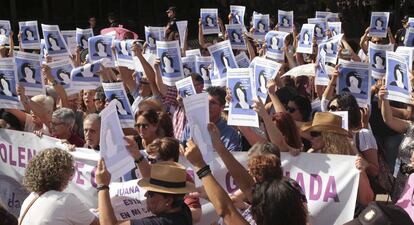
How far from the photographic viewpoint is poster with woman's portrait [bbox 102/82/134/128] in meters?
6.74

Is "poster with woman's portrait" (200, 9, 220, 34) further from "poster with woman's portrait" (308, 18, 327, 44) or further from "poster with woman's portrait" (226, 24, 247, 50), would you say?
"poster with woman's portrait" (308, 18, 327, 44)

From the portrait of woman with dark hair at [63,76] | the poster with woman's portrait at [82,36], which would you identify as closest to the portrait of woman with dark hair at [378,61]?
the portrait of woman with dark hair at [63,76]

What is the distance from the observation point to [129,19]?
24.7 m

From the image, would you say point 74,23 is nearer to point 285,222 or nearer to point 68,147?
point 68,147

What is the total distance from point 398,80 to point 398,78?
0.06ft

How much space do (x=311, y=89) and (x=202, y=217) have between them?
3.68m

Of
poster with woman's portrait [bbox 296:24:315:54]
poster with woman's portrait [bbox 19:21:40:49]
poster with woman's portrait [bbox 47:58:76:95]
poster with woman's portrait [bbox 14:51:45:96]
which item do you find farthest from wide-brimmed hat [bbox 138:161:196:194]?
poster with woman's portrait [bbox 19:21:40:49]

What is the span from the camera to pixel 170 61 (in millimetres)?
8172

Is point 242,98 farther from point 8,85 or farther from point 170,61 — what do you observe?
point 8,85

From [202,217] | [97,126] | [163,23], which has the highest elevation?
[97,126]

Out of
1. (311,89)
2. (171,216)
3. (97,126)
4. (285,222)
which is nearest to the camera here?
(285,222)

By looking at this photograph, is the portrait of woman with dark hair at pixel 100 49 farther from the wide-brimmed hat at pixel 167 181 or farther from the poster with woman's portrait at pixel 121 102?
the wide-brimmed hat at pixel 167 181

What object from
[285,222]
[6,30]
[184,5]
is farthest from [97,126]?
[184,5]

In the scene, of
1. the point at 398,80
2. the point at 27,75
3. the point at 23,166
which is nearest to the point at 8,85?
the point at 27,75
